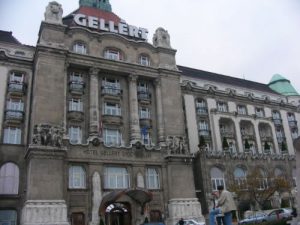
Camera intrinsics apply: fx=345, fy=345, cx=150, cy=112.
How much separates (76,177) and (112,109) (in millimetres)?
10800

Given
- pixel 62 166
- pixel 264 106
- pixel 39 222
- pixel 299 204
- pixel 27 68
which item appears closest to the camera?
pixel 299 204

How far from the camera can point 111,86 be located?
46438 millimetres

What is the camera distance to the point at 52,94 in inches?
1606

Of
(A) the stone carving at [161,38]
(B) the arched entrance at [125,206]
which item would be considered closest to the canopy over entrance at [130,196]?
(B) the arched entrance at [125,206]

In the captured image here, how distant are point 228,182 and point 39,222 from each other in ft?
87.2

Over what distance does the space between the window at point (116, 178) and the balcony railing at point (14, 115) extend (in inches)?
473

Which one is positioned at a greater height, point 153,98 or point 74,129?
point 153,98

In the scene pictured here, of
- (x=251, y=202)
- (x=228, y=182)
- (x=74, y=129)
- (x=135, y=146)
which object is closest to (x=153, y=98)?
(x=135, y=146)

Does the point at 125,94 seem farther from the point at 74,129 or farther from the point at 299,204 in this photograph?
the point at 299,204

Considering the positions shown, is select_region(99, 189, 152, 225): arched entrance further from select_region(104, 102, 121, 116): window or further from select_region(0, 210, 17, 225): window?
select_region(104, 102, 121, 116): window

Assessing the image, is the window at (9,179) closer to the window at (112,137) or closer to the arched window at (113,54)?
the window at (112,137)

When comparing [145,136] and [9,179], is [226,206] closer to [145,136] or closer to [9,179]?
[9,179]

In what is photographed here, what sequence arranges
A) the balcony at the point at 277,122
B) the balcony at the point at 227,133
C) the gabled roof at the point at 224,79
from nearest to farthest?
the balcony at the point at 227,133 → the gabled roof at the point at 224,79 → the balcony at the point at 277,122

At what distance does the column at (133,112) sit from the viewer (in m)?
44.2
